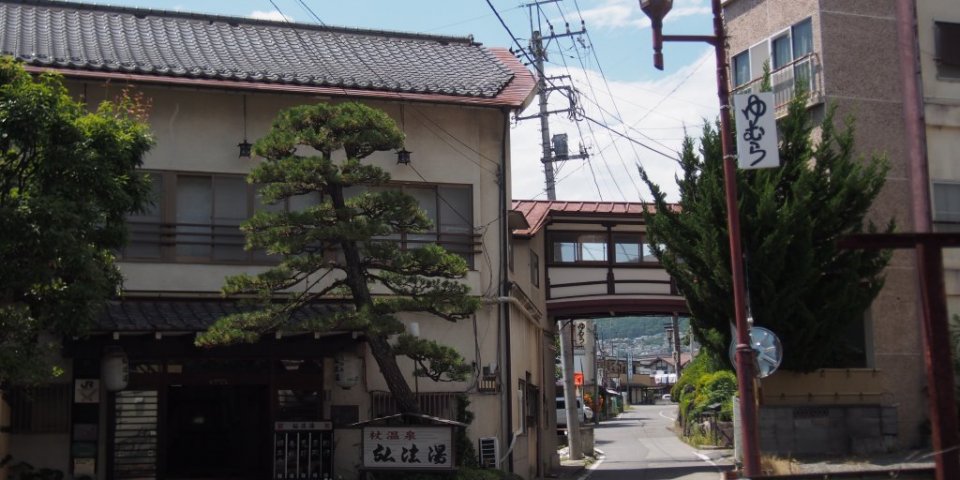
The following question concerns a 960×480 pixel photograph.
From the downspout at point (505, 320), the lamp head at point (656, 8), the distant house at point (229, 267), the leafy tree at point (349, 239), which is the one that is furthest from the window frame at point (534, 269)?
the lamp head at point (656, 8)

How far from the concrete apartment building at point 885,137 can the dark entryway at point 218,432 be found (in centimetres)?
974

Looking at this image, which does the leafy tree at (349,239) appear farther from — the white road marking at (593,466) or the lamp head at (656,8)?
the white road marking at (593,466)

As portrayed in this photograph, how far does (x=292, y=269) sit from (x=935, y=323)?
10112mm

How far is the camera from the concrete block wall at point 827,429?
19172mm

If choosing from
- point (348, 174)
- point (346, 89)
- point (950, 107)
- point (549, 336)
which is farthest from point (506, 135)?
point (549, 336)

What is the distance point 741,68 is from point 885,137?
3759 mm

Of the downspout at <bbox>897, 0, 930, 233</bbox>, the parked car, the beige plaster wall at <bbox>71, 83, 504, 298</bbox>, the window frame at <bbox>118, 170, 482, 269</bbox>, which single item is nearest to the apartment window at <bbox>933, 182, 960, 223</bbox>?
the downspout at <bbox>897, 0, 930, 233</bbox>

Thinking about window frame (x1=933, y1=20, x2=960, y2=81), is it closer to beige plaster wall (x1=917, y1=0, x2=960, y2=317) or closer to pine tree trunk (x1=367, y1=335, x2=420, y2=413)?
beige plaster wall (x1=917, y1=0, x2=960, y2=317)

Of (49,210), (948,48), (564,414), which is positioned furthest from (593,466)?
(49,210)

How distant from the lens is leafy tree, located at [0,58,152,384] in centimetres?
1178

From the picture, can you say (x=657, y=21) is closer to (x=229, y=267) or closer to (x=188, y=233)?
(x=229, y=267)

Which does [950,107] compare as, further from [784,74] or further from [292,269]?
[292,269]

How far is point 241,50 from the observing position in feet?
69.3

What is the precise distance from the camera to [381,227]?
52.6ft
